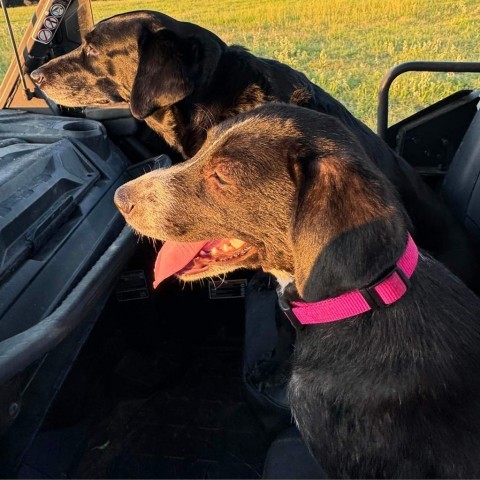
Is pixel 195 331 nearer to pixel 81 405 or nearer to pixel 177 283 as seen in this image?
pixel 177 283

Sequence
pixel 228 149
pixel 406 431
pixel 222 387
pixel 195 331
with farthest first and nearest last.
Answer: pixel 195 331, pixel 222 387, pixel 228 149, pixel 406 431

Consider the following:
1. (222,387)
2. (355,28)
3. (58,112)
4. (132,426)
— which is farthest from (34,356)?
(355,28)

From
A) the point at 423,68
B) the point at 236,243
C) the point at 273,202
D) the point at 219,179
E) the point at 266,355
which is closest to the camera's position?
the point at 273,202

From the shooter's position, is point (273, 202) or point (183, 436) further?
point (183, 436)

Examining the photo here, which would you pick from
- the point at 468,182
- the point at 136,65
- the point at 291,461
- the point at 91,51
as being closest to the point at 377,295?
the point at 291,461

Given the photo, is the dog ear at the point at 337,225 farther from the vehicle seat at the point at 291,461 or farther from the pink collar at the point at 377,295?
the vehicle seat at the point at 291,461

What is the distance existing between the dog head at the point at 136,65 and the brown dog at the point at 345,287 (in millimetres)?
1026

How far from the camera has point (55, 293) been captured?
6.67 feet

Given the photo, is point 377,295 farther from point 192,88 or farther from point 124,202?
point 192,88

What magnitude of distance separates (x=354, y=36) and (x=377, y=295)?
1451cm

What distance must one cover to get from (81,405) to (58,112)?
1707 millimetres

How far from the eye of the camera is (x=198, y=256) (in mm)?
2188

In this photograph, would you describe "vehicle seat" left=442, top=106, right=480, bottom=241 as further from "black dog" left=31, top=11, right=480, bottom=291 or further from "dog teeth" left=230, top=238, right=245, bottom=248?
"dog teeth" left=230, top=238, right=245, bottom=248

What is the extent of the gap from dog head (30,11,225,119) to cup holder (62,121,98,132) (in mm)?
243
